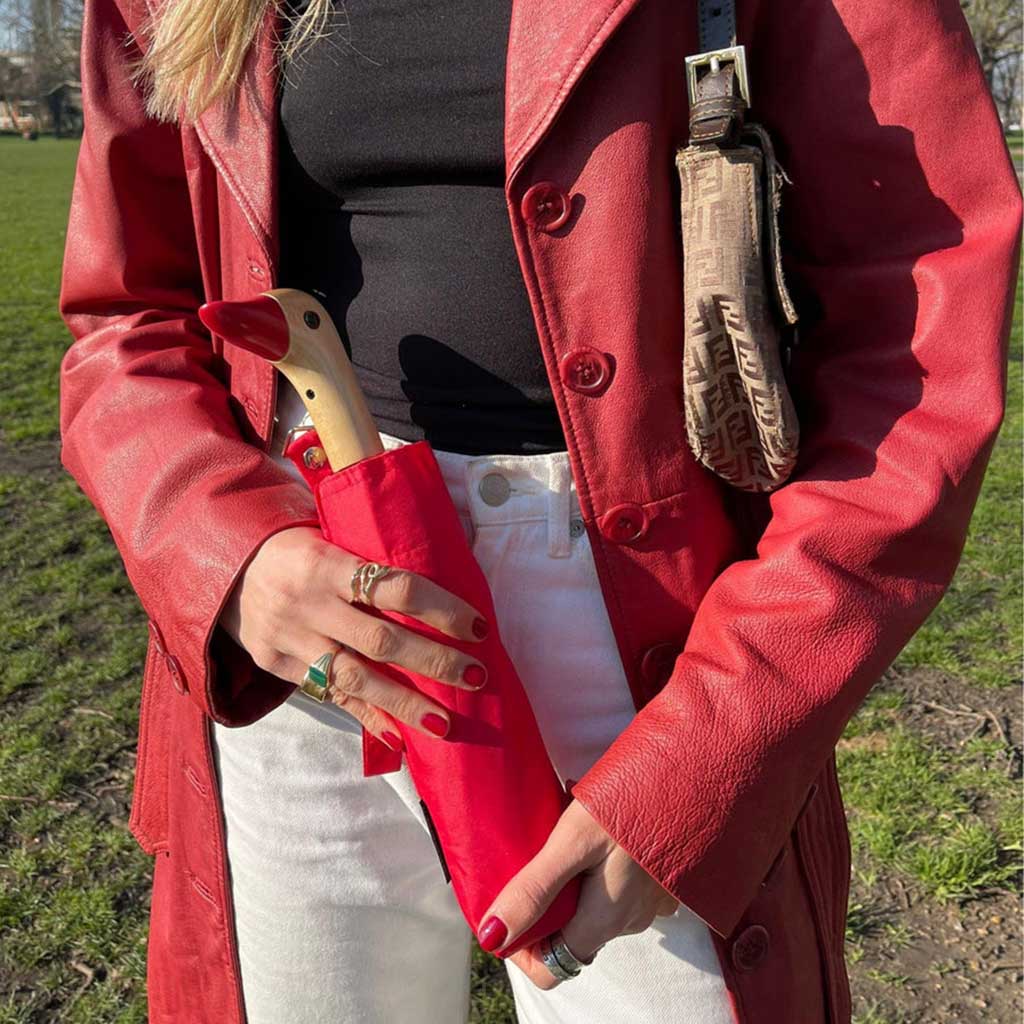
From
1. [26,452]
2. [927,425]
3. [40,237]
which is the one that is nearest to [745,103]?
[927,425]

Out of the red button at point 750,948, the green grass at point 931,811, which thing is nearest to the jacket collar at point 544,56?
the red button at point 750,948

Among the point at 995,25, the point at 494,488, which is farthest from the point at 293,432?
the point at 995,25

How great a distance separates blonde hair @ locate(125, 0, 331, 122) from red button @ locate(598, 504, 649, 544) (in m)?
0.67

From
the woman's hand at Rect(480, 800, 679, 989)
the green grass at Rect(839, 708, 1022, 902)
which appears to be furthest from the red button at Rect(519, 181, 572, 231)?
the green grass at Rect(839, 708, 1022, 902)

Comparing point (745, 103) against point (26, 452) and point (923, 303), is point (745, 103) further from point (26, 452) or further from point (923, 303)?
point (26, 452)

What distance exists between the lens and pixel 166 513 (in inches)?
51.7

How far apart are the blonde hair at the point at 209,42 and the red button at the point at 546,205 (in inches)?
14.4

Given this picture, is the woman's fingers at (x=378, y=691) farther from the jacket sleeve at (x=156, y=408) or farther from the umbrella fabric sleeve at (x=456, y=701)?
the jacket sleeve at (x=156, y=408)

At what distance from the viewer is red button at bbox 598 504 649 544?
1.20 m

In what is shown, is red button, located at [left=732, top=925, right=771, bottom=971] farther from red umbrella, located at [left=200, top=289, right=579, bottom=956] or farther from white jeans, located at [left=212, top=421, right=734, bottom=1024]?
red umbrella, located at [left=200, top=289, right=579, bottom=956]

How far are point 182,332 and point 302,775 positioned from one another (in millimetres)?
624

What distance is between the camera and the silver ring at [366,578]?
Result: 1.12 m

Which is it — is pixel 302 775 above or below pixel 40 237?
above

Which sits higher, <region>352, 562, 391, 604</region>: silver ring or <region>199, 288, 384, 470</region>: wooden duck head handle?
<region>199, 288, 384, 470</region>: wooden duck head handle
